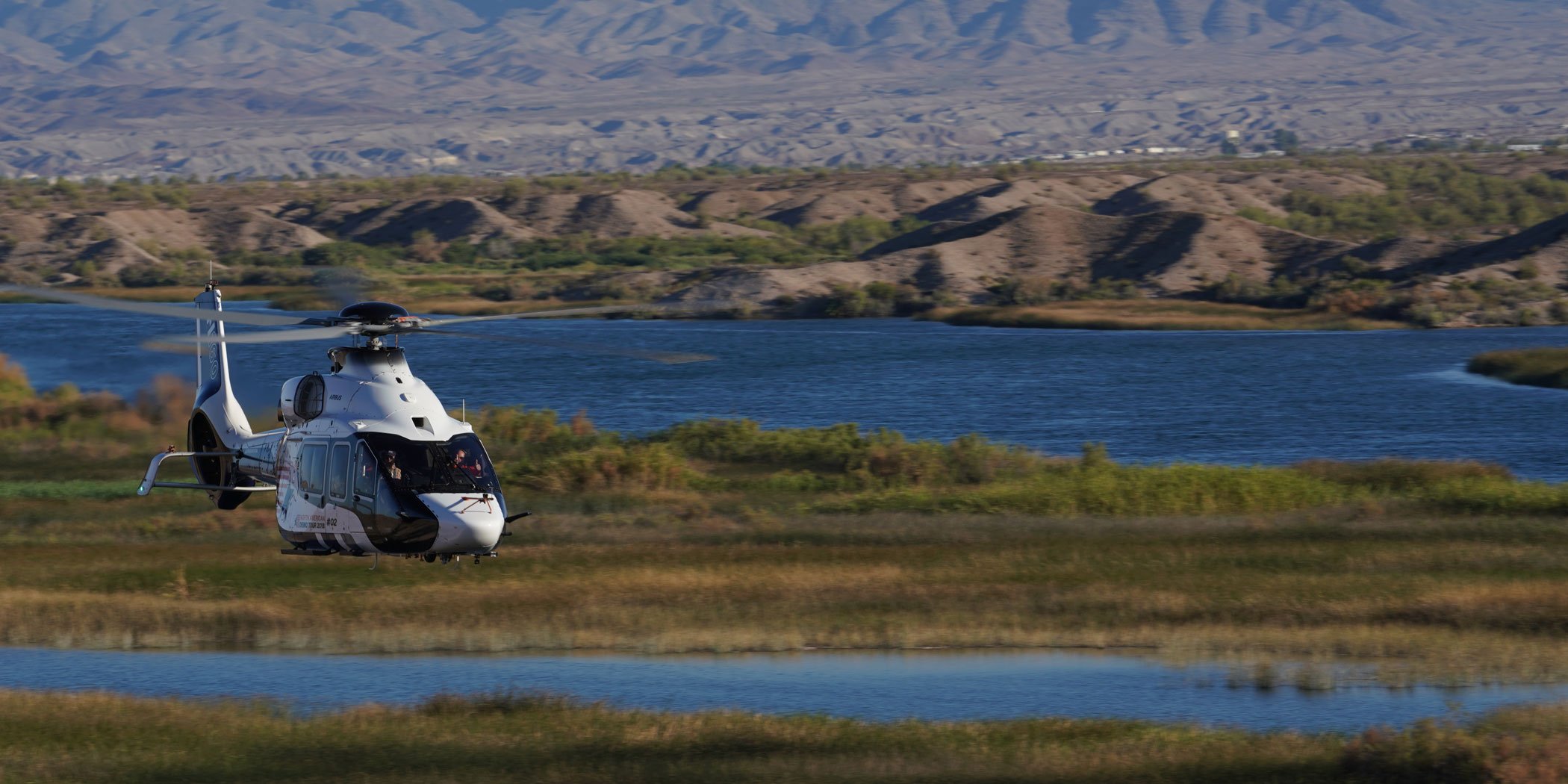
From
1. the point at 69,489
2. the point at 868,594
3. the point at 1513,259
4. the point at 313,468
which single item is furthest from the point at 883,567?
the point at 1513,259

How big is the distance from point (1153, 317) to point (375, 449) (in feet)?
228

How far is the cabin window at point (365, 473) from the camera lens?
76.0 feet

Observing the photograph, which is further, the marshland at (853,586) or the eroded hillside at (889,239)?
the eroded hillside at (889,239)

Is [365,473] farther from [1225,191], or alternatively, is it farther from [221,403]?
[1225,191]

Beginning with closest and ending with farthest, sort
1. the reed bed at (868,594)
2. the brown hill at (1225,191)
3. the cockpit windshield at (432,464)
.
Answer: the cockpit windshield at (432,464) < the reed bed at (868,594) < the brown hill at (1225,191)

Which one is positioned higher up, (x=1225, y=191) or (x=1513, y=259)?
(x=1225, y=191)

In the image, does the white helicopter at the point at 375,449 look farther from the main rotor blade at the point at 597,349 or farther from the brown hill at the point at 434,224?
the brown hill at the point at 434,224

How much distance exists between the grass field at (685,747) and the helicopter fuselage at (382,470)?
2.18 metres

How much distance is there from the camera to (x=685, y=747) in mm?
21906

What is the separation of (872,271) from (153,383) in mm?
50517

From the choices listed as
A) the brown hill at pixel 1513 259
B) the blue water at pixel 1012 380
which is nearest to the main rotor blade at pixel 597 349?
the blue water at pixel 1012 380

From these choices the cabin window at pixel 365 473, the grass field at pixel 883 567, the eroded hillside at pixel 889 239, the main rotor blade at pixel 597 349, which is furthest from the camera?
the eroded hillside at pixel 889 239

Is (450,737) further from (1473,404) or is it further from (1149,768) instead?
(1473,404)

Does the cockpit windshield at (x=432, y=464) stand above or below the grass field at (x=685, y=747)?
above
